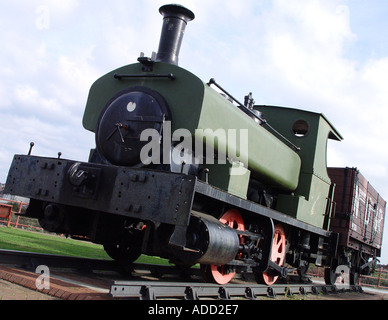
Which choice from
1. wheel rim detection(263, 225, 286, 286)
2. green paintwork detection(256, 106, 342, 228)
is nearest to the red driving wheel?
wheel rim detection(263, 225, 286, 286)

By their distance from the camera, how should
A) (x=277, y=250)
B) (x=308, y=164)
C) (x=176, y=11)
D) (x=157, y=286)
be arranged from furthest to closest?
(x=308, y=164)
(x=277, y=250)
(x=176, y=11)
(x=157, y=286)

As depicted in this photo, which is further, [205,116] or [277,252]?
[277,252]

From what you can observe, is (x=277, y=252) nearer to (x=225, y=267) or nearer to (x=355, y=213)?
(x=225, y=267)

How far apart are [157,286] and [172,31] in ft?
10.7

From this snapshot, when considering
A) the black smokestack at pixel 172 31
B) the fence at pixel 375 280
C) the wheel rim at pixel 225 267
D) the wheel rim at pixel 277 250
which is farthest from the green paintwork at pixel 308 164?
the fence at pixel 375 280

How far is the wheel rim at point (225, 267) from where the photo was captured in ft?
18.7

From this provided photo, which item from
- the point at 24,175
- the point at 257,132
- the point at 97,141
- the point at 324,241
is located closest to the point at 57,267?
the point at 24,175

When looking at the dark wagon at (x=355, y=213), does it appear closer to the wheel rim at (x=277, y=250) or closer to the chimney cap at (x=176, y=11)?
the wheel rim at (x=277, y=250)

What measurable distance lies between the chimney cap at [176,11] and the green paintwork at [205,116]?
766 mm

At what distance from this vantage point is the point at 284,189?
766 cm

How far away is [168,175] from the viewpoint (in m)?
4.59

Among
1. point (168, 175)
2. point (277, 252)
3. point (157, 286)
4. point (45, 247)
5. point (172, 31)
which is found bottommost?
point (45, 247)

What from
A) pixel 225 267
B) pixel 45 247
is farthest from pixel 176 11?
pixel 45 247
